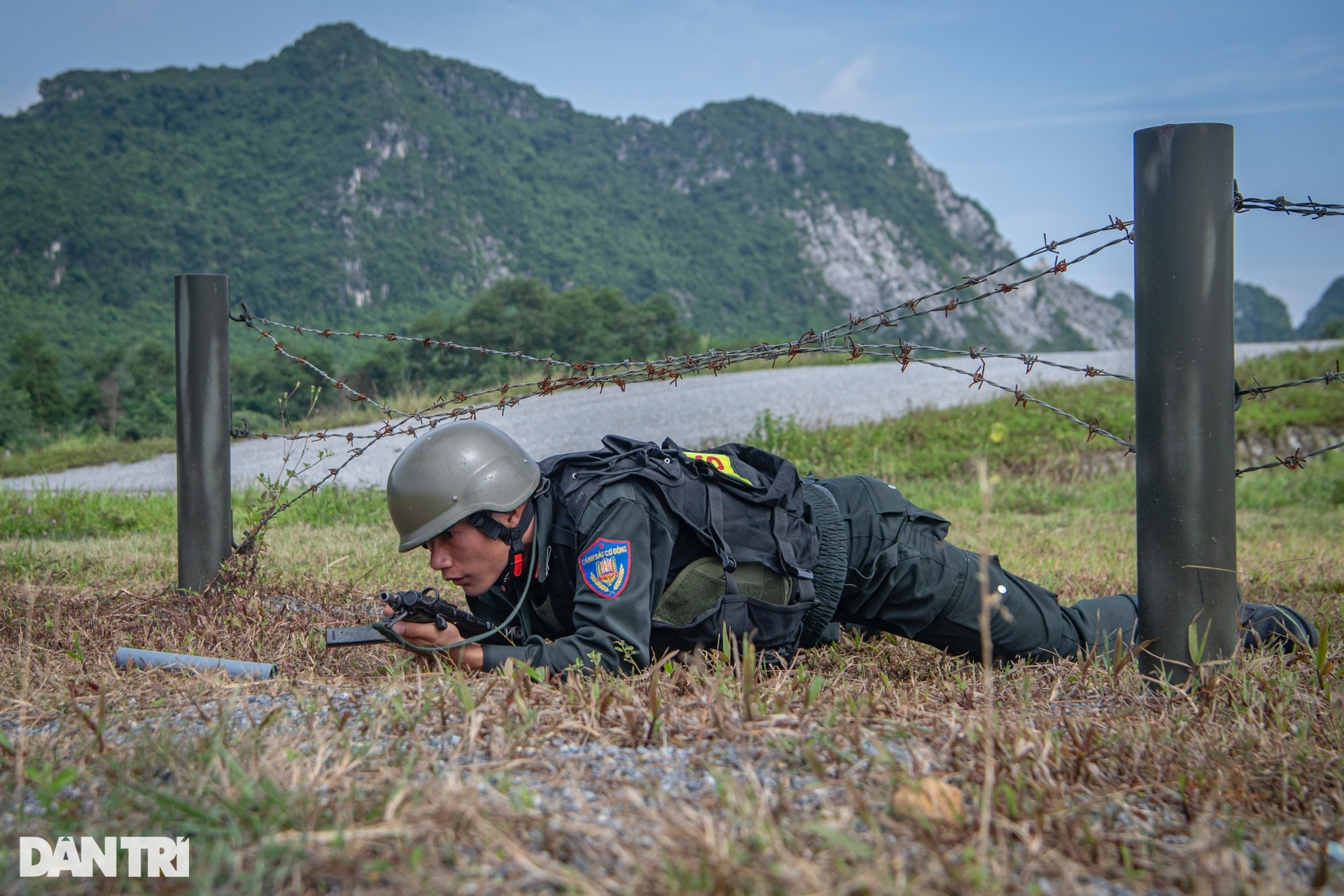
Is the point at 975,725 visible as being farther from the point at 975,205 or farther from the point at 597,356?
the point at 975,205

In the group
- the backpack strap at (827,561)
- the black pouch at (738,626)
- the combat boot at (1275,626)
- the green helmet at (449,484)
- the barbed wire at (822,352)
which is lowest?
the combat boot at (1275,626)

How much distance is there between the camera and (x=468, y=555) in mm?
3340

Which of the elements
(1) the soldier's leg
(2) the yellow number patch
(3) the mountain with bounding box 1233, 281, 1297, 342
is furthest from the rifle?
(3) the mountain with bounding box 1233, 281, 1297, 342

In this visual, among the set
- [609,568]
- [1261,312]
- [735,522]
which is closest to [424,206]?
[735,522]

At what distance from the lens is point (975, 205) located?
495 feet

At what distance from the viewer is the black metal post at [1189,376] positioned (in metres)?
3.09

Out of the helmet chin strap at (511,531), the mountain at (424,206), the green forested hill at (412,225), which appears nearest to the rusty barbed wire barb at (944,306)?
the helmet chin strap at (511,531)

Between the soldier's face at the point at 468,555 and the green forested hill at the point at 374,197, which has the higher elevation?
the green forested hill at the point at 374,197

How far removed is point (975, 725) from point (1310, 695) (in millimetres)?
1306

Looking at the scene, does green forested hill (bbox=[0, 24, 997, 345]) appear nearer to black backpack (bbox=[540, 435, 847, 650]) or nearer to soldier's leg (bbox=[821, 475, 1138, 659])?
black backpack (bbox=[540, 435, 847, 650])

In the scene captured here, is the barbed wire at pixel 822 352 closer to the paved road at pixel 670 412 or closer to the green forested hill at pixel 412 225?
the paved road at pixel 670 412

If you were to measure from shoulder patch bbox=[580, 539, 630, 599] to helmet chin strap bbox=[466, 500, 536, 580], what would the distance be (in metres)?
0.35

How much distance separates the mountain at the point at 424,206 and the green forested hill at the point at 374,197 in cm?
25

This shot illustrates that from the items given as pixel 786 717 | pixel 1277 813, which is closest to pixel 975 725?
pixel 786 717
